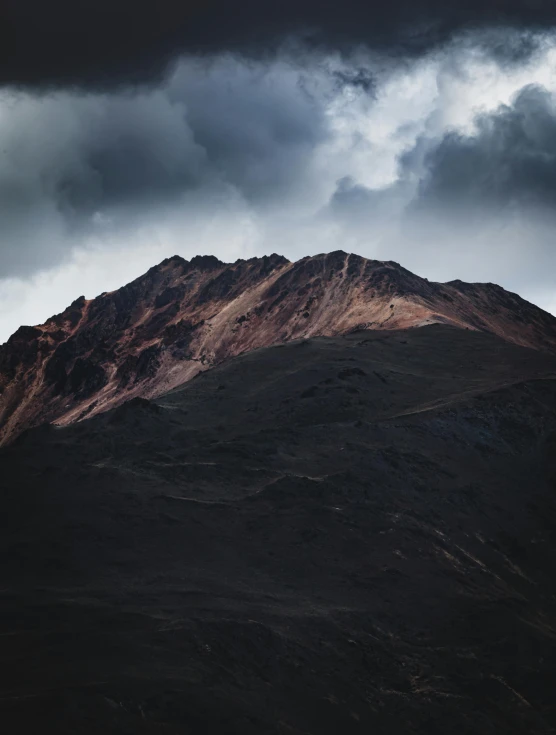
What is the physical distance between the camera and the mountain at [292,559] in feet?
87.4

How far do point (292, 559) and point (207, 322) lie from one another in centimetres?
7232

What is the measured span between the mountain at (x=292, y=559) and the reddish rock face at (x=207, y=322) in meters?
27.0

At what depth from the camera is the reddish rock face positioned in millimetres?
92125

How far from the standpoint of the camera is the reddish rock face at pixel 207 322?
302ft

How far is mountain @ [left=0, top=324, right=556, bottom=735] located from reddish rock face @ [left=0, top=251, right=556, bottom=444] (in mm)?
26980

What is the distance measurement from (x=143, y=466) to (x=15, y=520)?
27.4ft

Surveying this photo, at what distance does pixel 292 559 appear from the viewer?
119 feet

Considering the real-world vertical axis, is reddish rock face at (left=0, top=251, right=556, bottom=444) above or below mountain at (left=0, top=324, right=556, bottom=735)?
above

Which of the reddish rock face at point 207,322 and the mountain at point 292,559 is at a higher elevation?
the reddish rock face at point 207,322

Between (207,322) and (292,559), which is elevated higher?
(207,322)

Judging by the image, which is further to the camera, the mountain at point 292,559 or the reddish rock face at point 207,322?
the reddish rock face at point 207,322

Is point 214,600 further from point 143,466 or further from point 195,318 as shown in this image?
point 195,318

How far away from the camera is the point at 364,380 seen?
5541 cm

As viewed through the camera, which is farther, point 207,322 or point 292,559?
point 207,322
